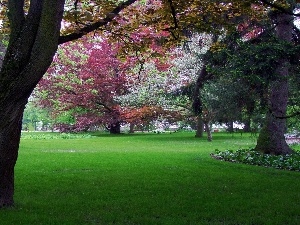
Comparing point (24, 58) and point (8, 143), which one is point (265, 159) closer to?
point (8, 143)

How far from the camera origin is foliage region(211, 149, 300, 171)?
40.5 ft

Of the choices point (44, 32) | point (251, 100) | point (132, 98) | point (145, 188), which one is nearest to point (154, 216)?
point (145, 188)

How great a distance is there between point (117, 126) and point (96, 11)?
3153 cm

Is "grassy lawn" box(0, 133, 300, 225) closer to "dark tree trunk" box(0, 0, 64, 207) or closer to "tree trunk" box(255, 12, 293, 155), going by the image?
"dark tree trunk" box(0, 0, 64, 207)

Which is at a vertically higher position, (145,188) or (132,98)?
(132,98)

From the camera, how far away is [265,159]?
13.5 meters

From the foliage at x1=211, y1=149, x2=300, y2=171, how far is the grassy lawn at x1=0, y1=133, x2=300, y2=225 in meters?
1.06

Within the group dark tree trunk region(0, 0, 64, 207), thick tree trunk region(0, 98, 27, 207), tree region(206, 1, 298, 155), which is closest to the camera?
dark tree trunk region(0, 0, 64, 207)

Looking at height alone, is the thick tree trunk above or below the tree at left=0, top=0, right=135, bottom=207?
below

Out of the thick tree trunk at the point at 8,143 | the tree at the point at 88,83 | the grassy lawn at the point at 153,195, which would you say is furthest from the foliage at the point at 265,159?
the tree at the point at 88,83

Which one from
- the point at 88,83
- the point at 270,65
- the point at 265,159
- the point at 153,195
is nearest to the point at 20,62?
the point at 153,195

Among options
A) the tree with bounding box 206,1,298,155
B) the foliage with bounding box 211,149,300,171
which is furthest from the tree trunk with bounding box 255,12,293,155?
the foliage with bounding box 211,149,300,171

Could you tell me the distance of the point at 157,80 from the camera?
28.5 metres

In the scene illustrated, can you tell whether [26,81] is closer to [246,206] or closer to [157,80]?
[246,206]
